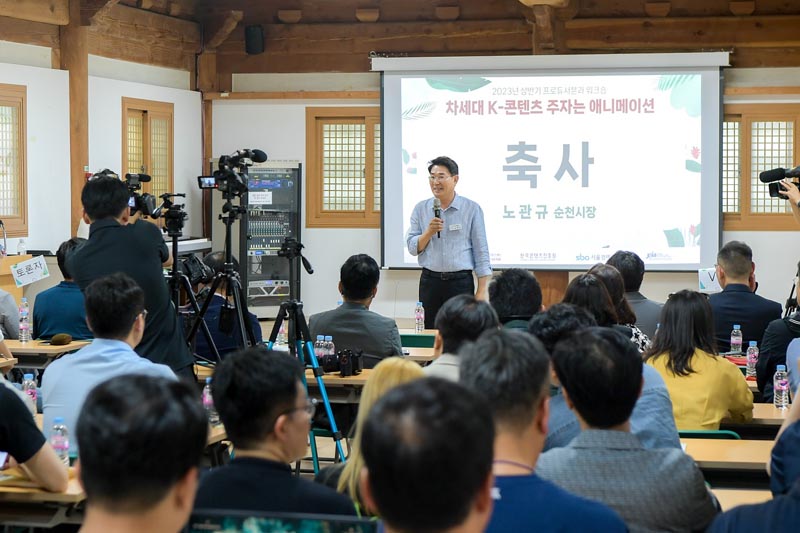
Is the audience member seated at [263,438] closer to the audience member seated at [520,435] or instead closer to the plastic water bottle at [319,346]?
the audience member seated at [520,435]

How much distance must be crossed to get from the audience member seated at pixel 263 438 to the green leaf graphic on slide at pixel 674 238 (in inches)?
310

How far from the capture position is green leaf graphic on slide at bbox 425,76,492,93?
9.89 metres

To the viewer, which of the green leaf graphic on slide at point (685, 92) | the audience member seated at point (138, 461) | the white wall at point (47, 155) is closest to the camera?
the audience member seated at point (138, 461)

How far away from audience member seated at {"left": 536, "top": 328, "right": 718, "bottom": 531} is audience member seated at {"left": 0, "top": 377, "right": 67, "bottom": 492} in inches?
56.6

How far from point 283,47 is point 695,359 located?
7635mm

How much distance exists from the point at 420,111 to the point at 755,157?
3.17 meters

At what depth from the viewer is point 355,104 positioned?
10.5 m

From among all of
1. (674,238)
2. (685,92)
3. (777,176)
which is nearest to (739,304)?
(777,176)

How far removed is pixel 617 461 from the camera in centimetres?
224

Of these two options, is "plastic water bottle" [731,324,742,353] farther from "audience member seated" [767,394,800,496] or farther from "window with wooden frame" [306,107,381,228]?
"window with wooden frame" [306,107,381,228]

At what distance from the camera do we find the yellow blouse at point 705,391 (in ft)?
12.9

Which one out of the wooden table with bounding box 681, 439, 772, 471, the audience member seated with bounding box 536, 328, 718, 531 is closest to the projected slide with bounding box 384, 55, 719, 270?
the wooden table with bounding box 681, 439, 772, 471

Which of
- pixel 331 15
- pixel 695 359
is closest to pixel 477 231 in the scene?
pixel 695 359

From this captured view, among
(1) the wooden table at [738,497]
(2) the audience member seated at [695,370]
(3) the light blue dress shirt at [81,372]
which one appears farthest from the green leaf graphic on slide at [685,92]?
(3) the light blue dress shirt at [81,372]
